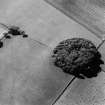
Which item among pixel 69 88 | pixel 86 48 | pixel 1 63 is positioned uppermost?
pixel 86 48

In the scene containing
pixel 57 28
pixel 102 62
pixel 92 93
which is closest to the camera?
pixel 92 93

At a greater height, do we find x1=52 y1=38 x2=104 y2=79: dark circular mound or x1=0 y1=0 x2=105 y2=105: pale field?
x1=52 y1=38 x2=104 y2=79: dark circular mound

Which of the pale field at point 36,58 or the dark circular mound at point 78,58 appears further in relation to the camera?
the dark circular mound at point 78,58

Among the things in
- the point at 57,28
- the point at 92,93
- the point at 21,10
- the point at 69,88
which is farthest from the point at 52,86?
the point at 21,10

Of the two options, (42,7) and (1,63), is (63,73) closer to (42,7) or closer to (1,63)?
(1,63)

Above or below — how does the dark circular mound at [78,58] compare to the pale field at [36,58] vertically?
above

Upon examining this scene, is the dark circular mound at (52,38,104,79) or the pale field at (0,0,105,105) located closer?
the pale field at (0,0,105,105)

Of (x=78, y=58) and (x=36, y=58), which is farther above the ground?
(x=78, y=58)

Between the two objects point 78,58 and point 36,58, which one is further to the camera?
point 36,58
